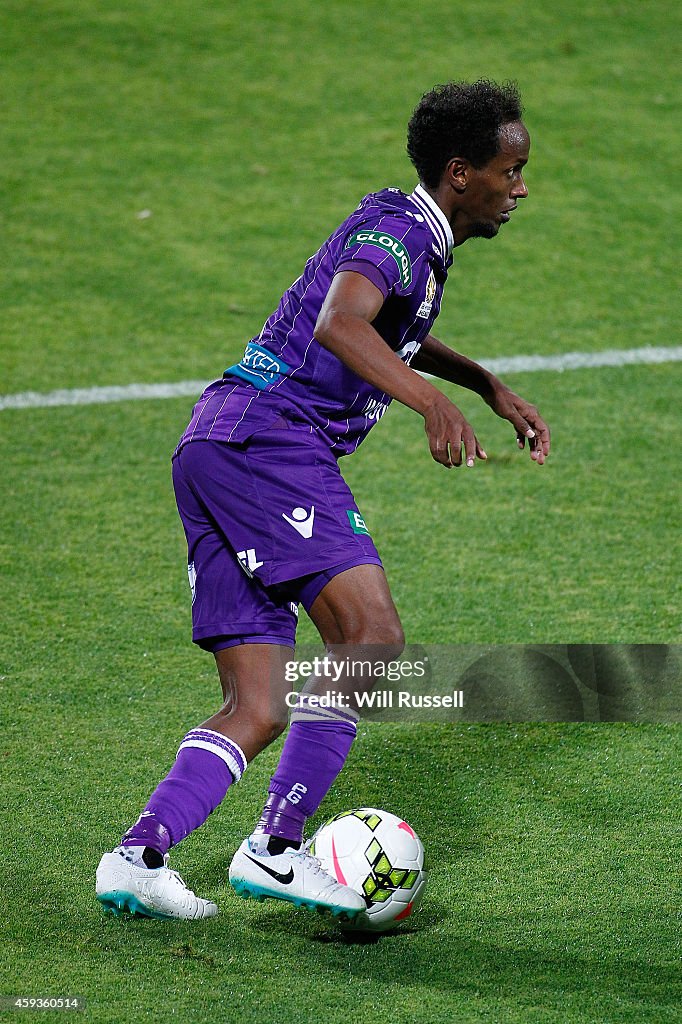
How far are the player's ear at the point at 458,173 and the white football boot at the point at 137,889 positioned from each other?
1.72m

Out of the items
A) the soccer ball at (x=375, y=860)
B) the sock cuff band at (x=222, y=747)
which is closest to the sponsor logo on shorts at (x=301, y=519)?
the sock cuff band at (x=222, y=747)

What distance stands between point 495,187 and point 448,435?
30.3 inches

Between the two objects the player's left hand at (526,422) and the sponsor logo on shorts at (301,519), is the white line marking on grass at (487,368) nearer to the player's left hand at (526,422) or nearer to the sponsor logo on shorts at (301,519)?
the player's left hand at (526,422)

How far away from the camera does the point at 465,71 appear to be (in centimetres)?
960

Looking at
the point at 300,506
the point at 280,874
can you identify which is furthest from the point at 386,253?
the point at 280,874

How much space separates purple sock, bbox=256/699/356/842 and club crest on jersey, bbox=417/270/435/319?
96 centimetres

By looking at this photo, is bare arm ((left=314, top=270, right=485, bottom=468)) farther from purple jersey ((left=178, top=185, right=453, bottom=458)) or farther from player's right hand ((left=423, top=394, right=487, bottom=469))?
purple jersey ((left=178, top=185, right=453, bottom=458))

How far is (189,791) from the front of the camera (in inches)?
124

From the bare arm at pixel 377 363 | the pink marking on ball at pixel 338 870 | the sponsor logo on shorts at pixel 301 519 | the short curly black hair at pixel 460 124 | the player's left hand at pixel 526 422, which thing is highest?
the short curly black hair at pixel 460 124

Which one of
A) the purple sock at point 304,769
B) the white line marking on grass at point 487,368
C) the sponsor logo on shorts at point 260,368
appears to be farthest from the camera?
the white line marking on grass at point 487,368

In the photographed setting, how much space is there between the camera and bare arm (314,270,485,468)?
9.43 ft

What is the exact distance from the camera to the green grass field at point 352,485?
122 inches

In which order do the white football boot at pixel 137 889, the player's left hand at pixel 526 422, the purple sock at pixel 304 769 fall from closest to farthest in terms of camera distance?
the white football boot at pixel 137 889 < the purple sock at pixel 304 769 < the player's left hand at pixel 526 422

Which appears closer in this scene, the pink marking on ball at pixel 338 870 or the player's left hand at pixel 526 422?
the pink marking on ball at pixel 338 870
